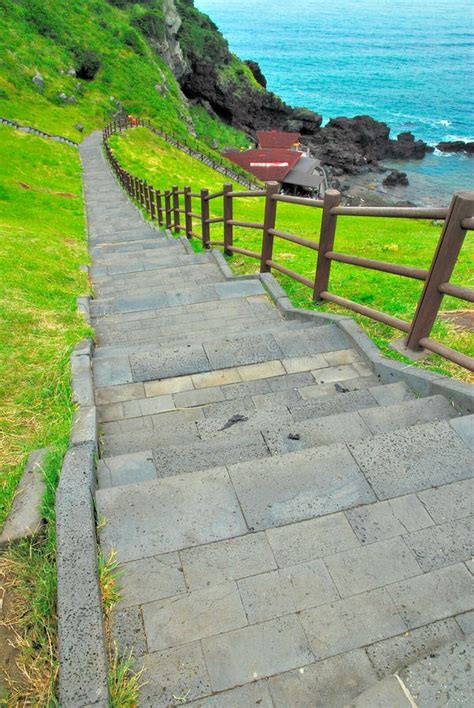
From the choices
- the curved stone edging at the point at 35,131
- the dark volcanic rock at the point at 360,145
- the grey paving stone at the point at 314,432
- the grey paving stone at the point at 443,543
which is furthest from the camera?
the dark volcanic rock at the point at 360,145

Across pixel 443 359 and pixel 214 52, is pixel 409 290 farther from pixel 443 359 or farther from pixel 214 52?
pixel 214 52

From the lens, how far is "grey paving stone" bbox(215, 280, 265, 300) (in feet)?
20.7

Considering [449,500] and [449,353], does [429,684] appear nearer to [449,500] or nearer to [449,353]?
[449,500]

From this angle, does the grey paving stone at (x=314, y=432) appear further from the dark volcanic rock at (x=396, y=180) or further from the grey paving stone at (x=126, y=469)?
the dark volcanic rock at (x=396, y=180)

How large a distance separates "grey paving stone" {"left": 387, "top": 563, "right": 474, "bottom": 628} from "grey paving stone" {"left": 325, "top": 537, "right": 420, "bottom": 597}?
0.17 ft

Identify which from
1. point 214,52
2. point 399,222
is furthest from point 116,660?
point 214,52

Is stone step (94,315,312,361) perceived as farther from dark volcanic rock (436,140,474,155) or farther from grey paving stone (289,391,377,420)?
dark volcanic rock (436,140,474,155)

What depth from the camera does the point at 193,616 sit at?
197cm

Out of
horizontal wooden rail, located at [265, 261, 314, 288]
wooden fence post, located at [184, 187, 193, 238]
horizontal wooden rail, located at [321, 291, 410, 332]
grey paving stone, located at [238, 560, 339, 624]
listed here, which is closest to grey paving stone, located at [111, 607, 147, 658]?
grey paving stone, located at [238, 560, 339, 624]

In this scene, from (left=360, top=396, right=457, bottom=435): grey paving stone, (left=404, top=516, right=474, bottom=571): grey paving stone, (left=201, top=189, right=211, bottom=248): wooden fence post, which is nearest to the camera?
(left=404, top=516, right=474, bottom=571): grey paving stone

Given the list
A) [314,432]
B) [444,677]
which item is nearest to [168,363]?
[314,432]

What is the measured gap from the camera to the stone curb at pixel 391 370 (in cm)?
324

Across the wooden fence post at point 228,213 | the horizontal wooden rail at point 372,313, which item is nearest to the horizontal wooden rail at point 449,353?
the horizontal wooden rail at point 372,313

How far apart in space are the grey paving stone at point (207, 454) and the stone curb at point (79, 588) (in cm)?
44
